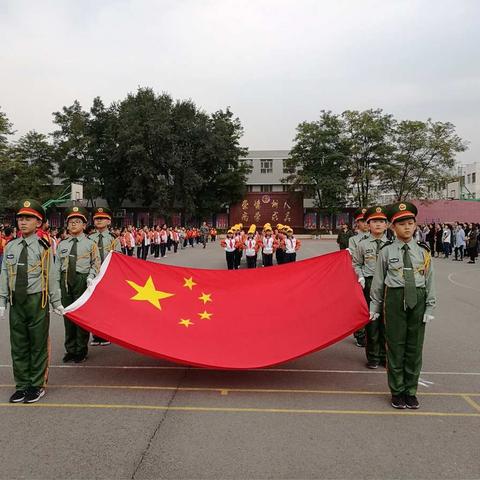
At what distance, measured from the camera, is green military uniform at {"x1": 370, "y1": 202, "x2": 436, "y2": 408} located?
4.67 metres

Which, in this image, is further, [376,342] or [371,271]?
[371,271]

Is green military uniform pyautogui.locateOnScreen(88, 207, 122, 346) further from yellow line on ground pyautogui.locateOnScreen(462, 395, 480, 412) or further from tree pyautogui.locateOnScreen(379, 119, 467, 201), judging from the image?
tree pyautogui.locateOnScreen(379, 119, 467, 201)

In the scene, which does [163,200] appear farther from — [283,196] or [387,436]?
[387,436]

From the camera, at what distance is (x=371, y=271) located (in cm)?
654

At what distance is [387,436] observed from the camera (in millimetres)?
3975

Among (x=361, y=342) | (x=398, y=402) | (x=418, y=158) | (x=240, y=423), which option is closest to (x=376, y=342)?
(x=361, y=342)

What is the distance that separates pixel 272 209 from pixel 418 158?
53.7ft

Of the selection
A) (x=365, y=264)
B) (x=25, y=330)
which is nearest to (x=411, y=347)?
(x=365, y=264)

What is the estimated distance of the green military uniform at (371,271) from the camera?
20.0ft

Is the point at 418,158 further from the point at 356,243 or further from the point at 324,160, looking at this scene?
the point at 356,243

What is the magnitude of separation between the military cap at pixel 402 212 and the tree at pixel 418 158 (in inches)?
1794

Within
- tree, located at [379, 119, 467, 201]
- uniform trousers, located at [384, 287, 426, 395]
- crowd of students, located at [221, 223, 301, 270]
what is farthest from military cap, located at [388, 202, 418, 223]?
tree, located at [379, 119, 467, 201]

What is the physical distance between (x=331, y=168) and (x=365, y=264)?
45.9m

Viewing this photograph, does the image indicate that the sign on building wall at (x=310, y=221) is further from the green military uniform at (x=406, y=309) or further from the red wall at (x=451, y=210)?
the green military uniform at (x=406, y=309)
